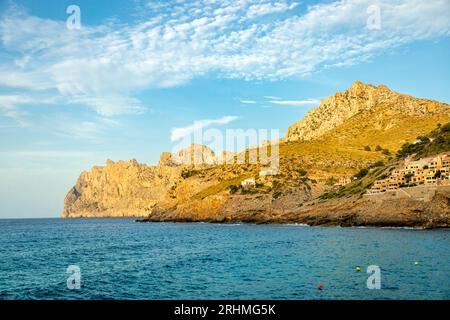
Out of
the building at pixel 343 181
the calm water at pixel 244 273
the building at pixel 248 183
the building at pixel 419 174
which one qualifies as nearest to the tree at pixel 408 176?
the building at pixel 419 174

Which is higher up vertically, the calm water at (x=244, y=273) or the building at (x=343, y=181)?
the building at (x=343, y=181)

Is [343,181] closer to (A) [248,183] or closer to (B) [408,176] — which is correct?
(B) [408,176]

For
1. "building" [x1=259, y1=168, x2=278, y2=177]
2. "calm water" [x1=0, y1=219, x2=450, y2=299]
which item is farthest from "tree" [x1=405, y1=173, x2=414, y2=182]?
"building" [x1=259, y1=168, x2=278, y2=177]

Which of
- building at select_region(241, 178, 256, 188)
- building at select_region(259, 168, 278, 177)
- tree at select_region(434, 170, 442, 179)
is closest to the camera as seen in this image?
tree at select_region(434, 170, 442, 179)

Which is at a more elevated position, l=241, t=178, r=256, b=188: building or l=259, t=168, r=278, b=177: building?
l=259, t=168, r=278, b=177: building

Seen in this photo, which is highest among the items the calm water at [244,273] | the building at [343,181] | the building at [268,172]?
the building at [268,172]

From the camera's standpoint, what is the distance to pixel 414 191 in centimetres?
9969

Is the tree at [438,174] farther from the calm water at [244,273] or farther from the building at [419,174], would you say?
the calm water at [244,273]

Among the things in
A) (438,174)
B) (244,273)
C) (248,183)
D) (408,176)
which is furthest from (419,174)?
(244,273)

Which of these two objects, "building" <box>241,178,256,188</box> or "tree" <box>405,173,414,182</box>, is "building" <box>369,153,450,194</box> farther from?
"building" <box>241,178,256,188</box>

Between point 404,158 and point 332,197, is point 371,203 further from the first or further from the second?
point 404,158

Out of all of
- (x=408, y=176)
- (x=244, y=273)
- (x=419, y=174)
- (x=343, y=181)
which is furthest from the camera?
(x=343, y=181)

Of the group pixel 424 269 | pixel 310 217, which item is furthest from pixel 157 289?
pixel 310 217

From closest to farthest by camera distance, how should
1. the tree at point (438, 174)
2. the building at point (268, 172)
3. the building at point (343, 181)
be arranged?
the tree at point (438, 174), the building at point (343, 181), the building at point (268, 172)
